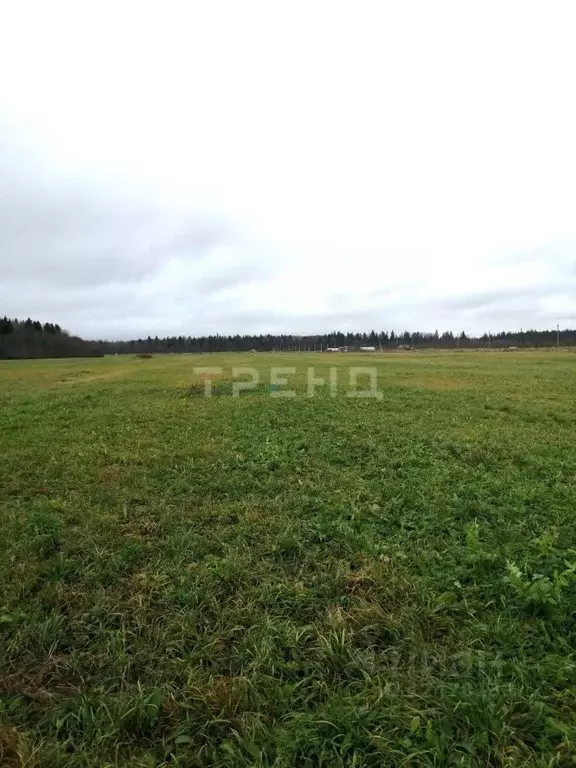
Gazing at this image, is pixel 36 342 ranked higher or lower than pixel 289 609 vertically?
higher

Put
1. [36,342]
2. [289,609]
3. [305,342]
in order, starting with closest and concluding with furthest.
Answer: [289,609], [36,342], [305,342]

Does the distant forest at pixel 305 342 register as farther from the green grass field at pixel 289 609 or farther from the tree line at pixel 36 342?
the green grass field at pixel 289 609

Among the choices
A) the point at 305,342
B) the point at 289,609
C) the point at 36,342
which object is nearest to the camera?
the point at 289,609

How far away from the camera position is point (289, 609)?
406 centimetres

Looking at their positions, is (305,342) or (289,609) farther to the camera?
(305,342)

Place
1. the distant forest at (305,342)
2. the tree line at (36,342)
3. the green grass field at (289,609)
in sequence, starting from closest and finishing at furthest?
the green grass field at (289,609) → the tree line at (36,342) → the distant forest at (305,342)

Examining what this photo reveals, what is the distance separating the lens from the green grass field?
282cm

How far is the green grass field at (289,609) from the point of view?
2820 millimetres

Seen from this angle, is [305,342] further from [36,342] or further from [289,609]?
[289,609]

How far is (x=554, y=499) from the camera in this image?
6.19 metres

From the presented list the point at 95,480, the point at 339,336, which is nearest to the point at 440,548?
the point at 95,480

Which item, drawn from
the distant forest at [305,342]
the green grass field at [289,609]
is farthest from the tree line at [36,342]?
the green grass field at [289,609]

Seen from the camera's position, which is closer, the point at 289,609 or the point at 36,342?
the point at 289,609

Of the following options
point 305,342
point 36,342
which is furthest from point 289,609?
point 305,342
